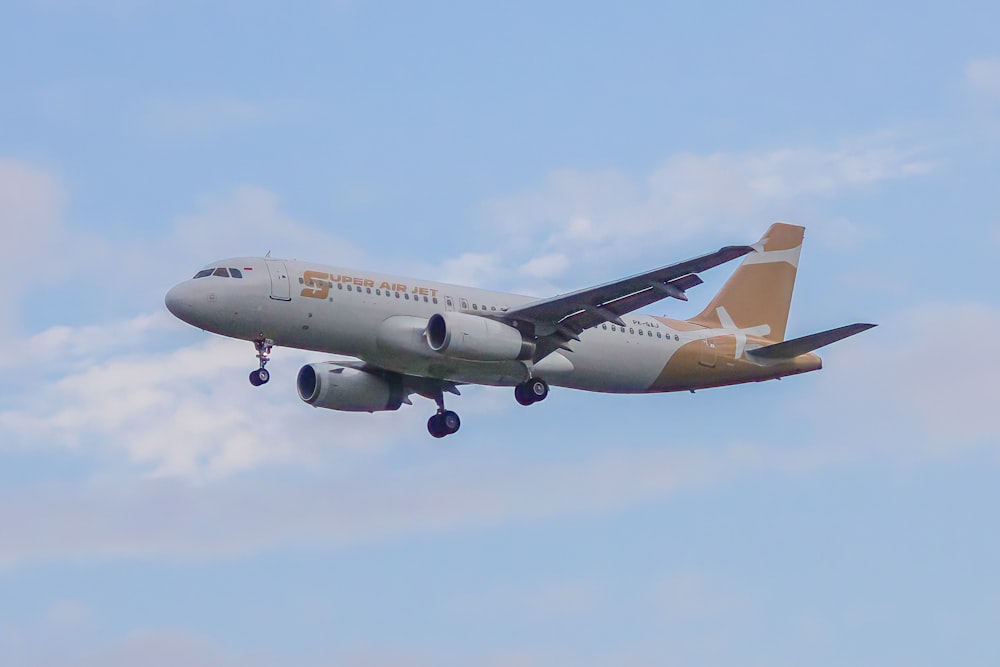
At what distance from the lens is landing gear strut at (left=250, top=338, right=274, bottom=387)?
1806 inches

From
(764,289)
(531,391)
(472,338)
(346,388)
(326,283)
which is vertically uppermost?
(764,289)

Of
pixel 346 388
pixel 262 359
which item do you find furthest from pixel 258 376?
pixel 346 388

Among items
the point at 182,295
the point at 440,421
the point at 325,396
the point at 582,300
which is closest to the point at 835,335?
the point at 582,300

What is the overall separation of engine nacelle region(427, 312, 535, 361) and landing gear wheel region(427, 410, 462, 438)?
5205mm

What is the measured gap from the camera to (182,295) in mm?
45250

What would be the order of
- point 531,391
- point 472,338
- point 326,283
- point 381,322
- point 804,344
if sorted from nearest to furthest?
point 326,283
point 472,338
point 381,322
point 531,391
point 804,344

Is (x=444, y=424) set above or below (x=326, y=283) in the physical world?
below

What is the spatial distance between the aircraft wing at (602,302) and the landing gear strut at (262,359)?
700 centimetres

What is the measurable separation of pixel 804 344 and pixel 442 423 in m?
11.8

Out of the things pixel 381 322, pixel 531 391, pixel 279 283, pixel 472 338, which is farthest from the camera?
pixel 531 391

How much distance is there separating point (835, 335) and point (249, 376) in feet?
57.7

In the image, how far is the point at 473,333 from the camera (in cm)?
4609

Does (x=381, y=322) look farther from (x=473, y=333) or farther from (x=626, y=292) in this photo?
(x=626, y=292)

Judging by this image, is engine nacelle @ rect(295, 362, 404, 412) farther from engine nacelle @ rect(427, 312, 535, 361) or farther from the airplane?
engine nacelle @ rect(427, 312, 535, 361)
